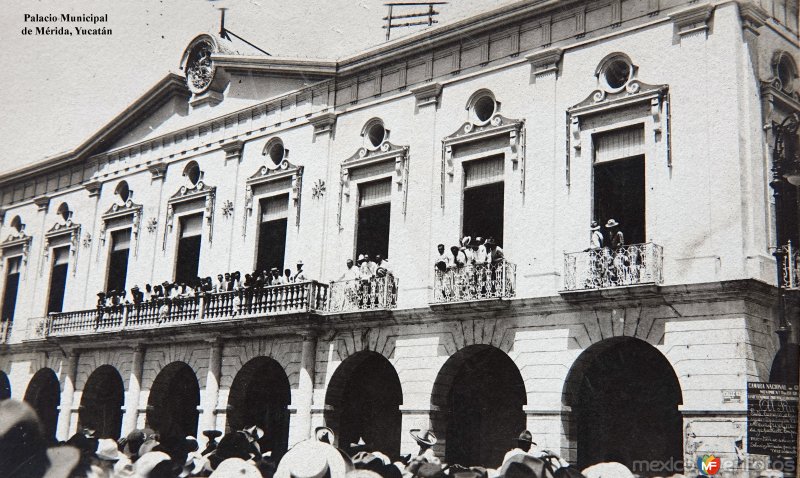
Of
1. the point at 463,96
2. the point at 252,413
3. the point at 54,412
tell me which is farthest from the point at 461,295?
the point at 54,412

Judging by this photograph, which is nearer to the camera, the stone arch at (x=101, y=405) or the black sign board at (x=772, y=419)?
the black sign board at (x=772, y=419)

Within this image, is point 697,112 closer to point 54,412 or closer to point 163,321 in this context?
point 163,321

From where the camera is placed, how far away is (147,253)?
2973cm

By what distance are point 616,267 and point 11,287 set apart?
2572 centimetres

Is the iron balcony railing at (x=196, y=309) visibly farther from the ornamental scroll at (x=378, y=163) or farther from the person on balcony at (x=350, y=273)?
the ornamental scroll at (x=378, y=163)

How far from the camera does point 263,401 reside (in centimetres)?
2612

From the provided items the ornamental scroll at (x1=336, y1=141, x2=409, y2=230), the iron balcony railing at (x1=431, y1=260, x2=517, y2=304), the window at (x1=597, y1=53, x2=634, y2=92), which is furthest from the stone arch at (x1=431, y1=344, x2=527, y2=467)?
the window at (x1=597, y1=53, x2=634, y2=92)

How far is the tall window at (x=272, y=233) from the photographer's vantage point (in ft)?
85.1

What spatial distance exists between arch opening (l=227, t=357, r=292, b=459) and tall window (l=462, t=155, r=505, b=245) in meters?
7.54

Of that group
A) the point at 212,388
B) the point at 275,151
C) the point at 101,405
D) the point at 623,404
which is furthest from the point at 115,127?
the point at 623,404

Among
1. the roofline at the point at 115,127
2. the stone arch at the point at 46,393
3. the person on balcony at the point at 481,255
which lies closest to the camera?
the person on balcony at the point at 481,255

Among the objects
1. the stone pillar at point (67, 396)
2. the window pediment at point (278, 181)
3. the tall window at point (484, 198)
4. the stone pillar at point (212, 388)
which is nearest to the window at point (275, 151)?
the window pediment at point (278, 181)

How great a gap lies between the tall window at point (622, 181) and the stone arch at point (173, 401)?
14248mm

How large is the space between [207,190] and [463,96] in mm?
9819
